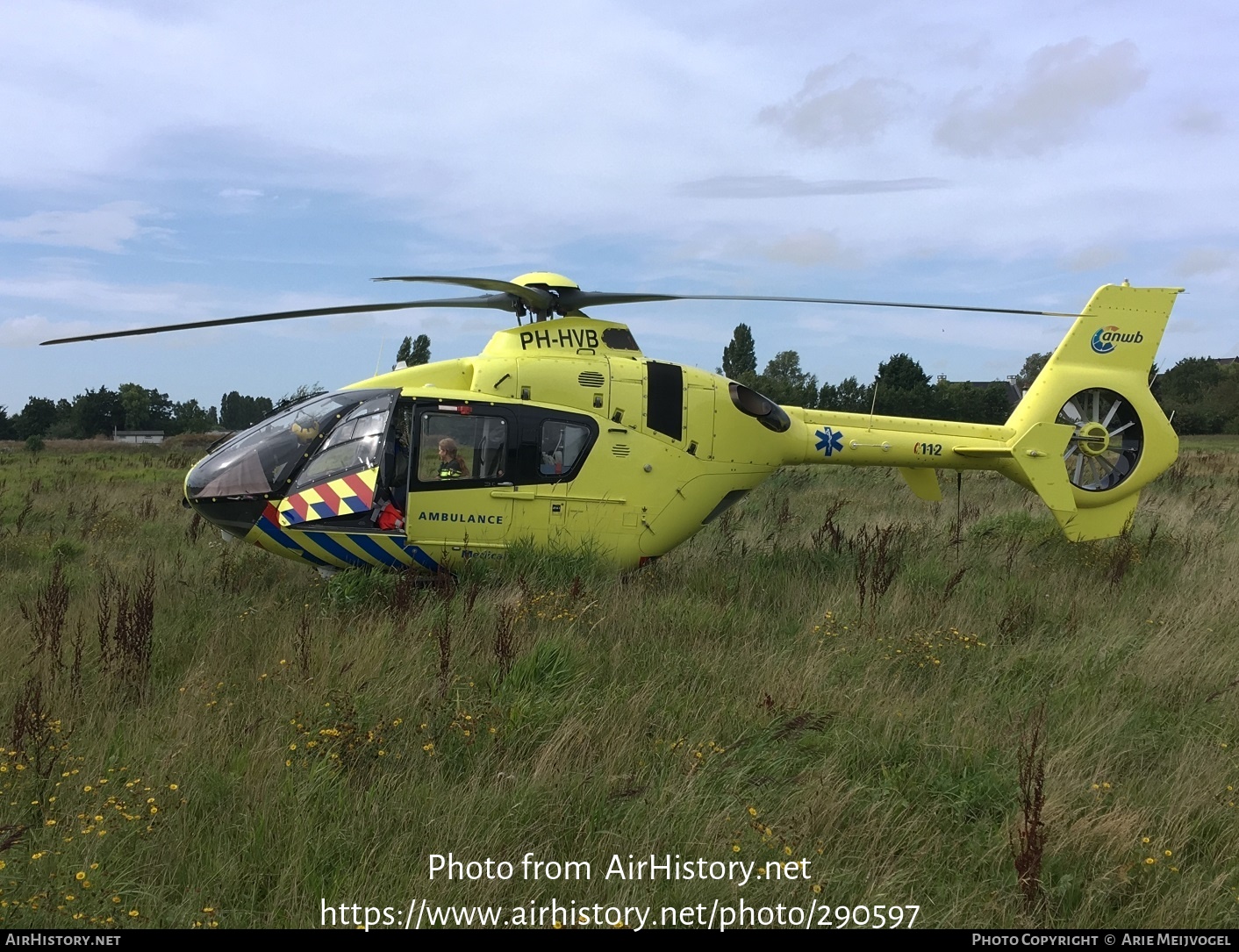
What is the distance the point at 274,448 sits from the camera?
8.12 metres

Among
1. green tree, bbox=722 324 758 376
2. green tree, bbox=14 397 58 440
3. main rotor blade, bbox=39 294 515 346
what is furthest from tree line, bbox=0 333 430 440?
main rotor blade, bbox=39 294 515 346

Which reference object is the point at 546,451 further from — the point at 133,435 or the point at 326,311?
the point at 133,435

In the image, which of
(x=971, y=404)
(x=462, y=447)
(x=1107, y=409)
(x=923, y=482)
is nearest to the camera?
(x=462, y=447)

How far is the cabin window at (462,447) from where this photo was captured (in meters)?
8.16

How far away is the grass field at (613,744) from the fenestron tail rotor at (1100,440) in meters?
2.11

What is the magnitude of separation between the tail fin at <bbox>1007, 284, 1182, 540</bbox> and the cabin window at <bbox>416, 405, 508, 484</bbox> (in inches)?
247

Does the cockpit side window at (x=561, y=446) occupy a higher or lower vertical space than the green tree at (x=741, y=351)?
lower

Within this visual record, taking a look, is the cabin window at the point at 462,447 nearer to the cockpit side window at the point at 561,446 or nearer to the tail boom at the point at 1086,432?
the cockpit side window at the point at 561,446

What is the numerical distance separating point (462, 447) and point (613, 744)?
4.19 metres

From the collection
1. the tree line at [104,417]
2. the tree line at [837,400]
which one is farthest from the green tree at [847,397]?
the tree line at [104,417]

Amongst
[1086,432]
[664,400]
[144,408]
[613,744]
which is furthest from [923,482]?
[144,408]

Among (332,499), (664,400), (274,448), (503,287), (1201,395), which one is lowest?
(332,499)

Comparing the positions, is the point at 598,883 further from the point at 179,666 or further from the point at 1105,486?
the point at 1105,486

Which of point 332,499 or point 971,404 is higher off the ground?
point 971,404
